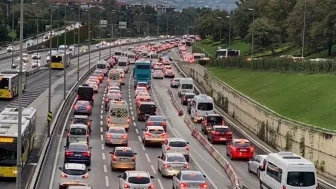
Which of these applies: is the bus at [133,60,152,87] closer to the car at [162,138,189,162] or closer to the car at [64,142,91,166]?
the car at [162,138,189,162]

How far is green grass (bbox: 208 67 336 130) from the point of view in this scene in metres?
49.1

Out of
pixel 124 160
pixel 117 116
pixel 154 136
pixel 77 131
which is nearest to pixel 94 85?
pixel 117 116

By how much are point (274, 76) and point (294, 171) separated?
133 feet

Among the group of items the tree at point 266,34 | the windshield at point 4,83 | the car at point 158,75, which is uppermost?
the tree at point 266,34

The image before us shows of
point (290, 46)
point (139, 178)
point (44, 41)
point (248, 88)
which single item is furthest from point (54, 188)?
point (44, 41)

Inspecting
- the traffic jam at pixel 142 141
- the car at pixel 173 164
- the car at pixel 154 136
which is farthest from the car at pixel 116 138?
the car at pixel 173 164

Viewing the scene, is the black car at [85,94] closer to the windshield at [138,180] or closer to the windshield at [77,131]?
the windshield at [77,131]

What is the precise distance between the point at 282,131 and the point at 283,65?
2486 cm

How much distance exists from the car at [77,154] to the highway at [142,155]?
0.73m

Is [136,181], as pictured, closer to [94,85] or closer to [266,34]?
[94,85]

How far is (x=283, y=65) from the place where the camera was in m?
73.0

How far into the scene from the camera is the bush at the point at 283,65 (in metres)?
63.5

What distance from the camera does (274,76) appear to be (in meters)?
72.4

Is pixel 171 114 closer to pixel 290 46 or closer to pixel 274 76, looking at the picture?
pixel 274 76
